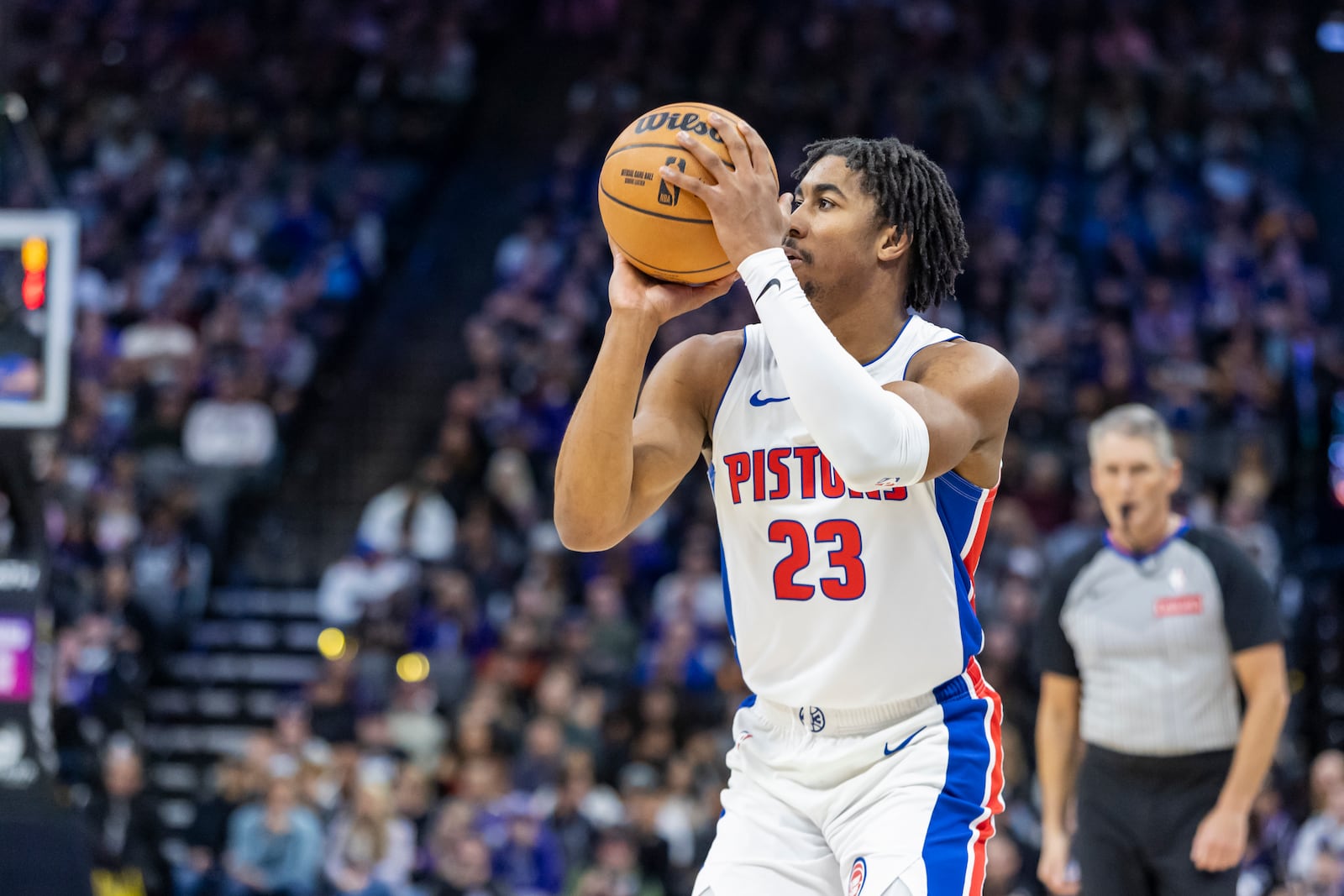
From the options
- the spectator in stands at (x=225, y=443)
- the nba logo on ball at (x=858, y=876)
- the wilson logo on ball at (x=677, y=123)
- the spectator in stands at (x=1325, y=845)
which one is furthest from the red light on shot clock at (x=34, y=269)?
the spectator in stands at (x=1325, y=845)

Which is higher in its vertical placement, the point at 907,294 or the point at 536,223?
the point at 536,223

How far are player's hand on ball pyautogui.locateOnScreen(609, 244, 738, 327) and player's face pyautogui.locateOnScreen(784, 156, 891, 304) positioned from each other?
227mm

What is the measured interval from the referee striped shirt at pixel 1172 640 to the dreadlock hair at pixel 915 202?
2.05 metres

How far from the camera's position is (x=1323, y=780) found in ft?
29.1

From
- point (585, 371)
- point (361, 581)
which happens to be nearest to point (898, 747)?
point (361, 581)

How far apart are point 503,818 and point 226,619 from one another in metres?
4.62

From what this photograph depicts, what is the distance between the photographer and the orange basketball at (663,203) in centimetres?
345

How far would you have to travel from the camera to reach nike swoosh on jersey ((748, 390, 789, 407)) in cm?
372

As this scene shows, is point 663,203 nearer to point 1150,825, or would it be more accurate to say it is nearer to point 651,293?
point 651,293

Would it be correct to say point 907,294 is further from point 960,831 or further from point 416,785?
point 416,785

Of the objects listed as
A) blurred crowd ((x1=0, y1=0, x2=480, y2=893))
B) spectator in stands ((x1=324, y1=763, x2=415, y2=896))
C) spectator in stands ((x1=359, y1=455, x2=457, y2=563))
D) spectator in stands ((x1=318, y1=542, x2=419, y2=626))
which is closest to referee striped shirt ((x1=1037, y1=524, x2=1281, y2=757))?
spectator in stands ((x1=324, y1=763, x2=415, y2=896))

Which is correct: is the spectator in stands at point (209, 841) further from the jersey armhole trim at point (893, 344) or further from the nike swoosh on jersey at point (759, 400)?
the jersey armhole trim at point (893, 344)

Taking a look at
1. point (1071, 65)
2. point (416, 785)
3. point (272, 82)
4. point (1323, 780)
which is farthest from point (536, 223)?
point (1323, 780)

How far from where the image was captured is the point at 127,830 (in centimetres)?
1044
